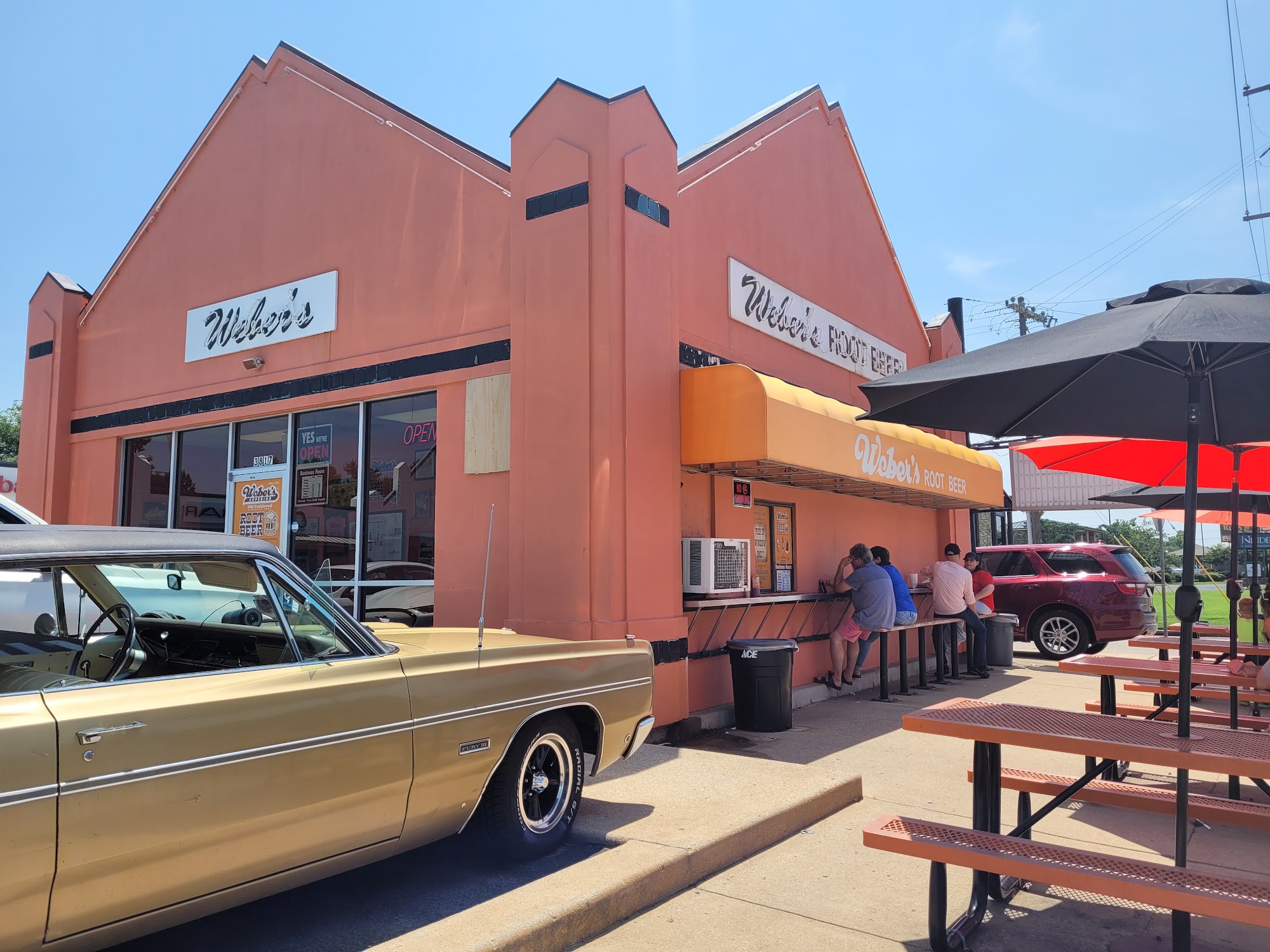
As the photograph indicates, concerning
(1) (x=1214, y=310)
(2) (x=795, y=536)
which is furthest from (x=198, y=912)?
(2) (x=795, y=536)

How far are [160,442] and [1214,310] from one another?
11.9m

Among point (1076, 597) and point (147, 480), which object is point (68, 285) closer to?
point (147, 480)

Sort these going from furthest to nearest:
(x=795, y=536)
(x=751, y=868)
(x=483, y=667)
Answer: (x=795, y=536) < (x=751, y=868) < (x=483, y=667)

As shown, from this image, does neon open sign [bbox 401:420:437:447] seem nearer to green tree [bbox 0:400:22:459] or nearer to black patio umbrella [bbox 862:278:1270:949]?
black patio umbrella [bbox 862:278:1270:949]

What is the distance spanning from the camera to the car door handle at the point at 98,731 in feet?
9.00

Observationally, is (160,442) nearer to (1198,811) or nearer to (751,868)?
(751,868)

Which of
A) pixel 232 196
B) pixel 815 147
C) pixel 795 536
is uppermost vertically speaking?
pixel 815 147

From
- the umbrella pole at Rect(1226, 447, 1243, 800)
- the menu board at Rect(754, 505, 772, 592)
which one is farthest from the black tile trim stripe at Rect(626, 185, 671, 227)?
the umbrella pole at Rect(1226, 447, 1243, 800)

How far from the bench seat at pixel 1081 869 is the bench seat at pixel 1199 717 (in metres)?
3.31

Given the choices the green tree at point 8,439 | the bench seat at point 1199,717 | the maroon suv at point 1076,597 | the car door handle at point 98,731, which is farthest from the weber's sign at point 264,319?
the green tree at point 8,439

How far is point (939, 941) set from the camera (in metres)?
3.69

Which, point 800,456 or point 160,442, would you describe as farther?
point 160,442

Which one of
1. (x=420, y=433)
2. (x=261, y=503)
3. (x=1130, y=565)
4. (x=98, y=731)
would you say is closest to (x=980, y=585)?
(x=1130, y=565)

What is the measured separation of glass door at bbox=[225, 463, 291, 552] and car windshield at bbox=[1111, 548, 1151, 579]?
12.8 metres
